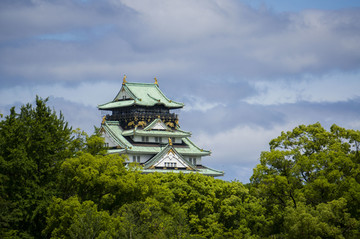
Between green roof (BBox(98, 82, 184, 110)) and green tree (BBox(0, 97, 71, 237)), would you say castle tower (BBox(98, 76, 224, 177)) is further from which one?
green tree (BBox(0, 97, 71, 237))

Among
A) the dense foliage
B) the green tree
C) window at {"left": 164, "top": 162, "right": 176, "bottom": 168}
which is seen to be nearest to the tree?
the dense foliage

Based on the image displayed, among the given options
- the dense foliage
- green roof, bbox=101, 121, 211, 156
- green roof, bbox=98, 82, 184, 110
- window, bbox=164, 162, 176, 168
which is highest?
green roof, bbox=98, 82, 184, 110

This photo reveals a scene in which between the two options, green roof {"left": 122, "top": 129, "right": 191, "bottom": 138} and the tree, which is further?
green roof {"left": 122, "top": 129, "right": 191, "bottom": 138}

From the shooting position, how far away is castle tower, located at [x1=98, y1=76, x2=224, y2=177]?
309 ft

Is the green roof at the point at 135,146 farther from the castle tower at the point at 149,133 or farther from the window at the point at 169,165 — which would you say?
the window at the point at 169,165

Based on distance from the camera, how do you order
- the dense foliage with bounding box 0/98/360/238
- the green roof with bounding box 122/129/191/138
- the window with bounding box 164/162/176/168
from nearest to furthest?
the dense foliage with bounding box 0/98/360/238, the window with bounding box 164/162/176/168, the green roof with bounding box 122/129/191/138

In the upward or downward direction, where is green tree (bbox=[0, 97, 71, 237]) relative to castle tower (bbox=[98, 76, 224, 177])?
downward

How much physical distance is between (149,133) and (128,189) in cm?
4146

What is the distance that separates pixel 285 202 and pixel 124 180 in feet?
40.6

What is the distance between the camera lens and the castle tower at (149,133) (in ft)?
309

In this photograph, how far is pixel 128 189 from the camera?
55625mm

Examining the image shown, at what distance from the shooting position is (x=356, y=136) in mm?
57031

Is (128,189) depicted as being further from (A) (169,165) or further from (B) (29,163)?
(A) (169,165)

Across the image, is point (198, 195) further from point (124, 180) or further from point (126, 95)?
point (126, 95)
